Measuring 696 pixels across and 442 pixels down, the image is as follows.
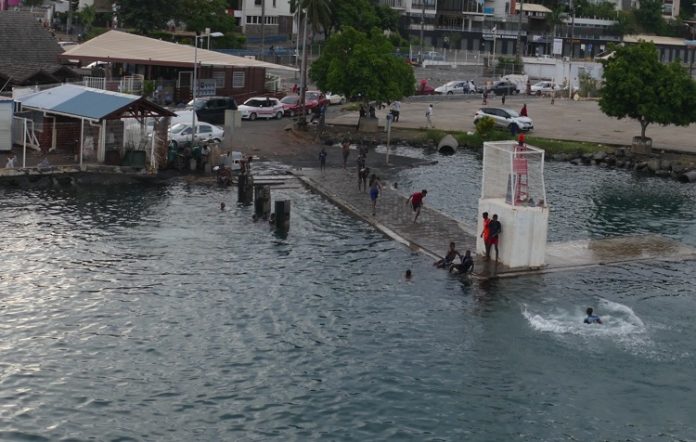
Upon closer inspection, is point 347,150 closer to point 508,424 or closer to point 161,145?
point 161,145

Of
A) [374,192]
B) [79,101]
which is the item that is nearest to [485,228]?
[374,192]

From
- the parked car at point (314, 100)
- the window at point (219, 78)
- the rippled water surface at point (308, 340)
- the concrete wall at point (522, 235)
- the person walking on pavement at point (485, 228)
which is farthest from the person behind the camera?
the window at point (219, 78)

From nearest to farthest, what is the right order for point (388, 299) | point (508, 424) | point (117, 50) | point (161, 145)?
1. point (508, 424)
2. point (388, 299)
3. point (161, 145)
4. point (117, 50)

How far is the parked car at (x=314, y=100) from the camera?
80938 mm

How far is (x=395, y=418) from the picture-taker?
2677 cm

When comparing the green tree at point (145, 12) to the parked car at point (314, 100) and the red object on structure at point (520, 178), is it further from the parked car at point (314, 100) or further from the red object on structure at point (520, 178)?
the red object on structure at point (520, 178)

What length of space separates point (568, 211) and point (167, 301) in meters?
23.1

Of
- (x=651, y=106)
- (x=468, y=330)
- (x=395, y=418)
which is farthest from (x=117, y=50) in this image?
(x=395, y=418)

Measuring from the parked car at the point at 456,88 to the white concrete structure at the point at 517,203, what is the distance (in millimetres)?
60505

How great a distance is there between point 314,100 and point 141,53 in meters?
13.6

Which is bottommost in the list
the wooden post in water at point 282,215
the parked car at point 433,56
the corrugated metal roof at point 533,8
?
the wooden post in water at point 282,215

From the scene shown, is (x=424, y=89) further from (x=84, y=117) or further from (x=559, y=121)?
(x=84, y=117)

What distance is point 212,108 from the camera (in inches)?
2859

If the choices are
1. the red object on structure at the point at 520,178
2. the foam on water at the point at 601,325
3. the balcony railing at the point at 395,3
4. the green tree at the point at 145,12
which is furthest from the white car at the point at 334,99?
the balcony railing at the point at 395,3
